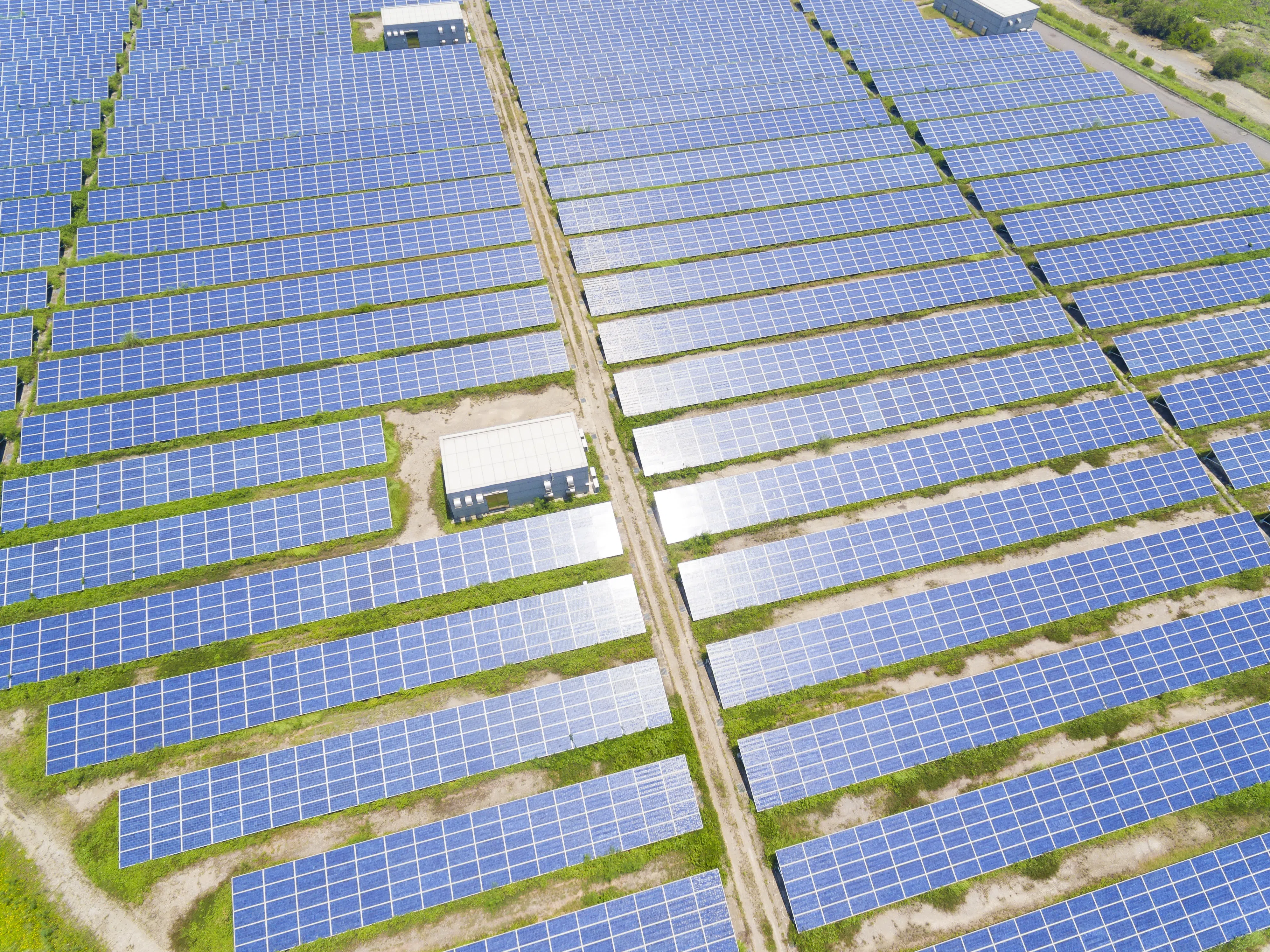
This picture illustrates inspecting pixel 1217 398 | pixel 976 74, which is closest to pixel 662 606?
pixel 1217 398

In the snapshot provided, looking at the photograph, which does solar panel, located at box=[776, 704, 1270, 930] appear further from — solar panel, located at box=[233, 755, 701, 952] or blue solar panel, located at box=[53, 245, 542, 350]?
blue solar panel, located at box=[53, 245, 542, 350]

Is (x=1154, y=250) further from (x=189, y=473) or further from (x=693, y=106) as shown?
(x=189, y=473)

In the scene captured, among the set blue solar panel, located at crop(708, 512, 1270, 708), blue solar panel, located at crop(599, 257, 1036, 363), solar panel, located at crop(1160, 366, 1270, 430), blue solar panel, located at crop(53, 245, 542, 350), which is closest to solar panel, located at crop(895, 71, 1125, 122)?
blue solar panel, located at crop(599, 257, 1036, 363)

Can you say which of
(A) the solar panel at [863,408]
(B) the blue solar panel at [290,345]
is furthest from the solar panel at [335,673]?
(B) the blue solar panel at [290,345]

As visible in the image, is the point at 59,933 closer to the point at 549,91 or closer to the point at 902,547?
the point at 902,547

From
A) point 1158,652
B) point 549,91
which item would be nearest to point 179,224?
point 549,91

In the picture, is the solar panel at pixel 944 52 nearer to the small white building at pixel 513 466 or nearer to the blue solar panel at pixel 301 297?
the blue solar panel at pixel 301 297
